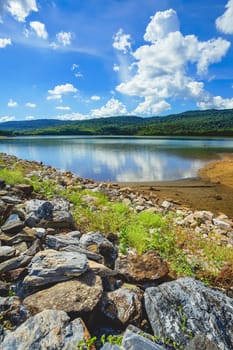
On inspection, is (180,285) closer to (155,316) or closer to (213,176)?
(155,316)

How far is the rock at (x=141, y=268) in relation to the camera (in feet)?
14.4

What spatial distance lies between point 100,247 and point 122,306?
1579 millimetres

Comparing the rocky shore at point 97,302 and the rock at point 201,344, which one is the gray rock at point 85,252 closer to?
the rocky shore at point 97,302

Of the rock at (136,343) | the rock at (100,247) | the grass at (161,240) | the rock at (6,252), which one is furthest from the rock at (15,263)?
the grass at (161,240)

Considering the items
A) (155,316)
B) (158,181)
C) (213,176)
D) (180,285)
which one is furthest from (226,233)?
(213,176)

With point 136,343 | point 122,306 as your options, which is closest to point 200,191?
point 122,306

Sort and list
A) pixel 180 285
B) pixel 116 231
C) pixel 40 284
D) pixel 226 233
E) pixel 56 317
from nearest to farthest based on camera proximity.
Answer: pixel 56 317 → pixel 40 284 → pixel 180 285 → pixel 116 231 → pixel 226 233

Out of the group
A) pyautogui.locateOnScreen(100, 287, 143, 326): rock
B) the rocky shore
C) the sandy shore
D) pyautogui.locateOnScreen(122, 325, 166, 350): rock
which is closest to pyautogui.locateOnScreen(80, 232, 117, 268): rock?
the rocky shore

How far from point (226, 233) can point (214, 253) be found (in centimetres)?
296

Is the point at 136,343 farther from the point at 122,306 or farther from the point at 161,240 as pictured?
the point at 161,240

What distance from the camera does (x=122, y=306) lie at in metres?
3.56

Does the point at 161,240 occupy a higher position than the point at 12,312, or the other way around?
the point at 12,312

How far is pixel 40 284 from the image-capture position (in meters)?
3.57

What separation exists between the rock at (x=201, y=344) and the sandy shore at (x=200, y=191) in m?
10.5
